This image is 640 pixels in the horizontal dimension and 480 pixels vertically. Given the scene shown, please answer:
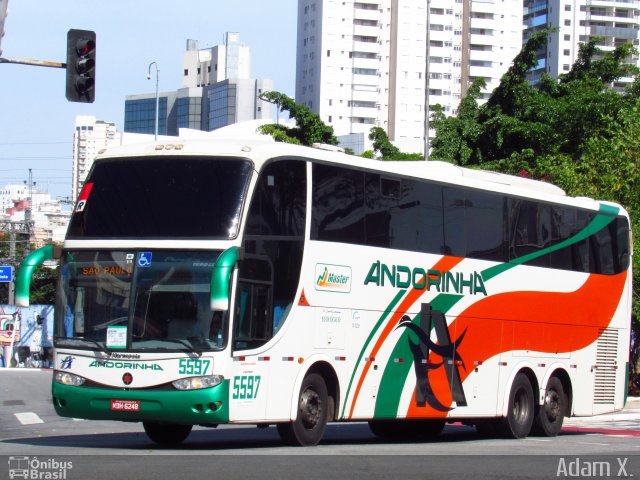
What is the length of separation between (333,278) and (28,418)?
33.4ft

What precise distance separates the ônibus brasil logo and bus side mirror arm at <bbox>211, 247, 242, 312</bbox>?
5.42 ft

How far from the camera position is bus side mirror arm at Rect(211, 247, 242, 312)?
13365mm

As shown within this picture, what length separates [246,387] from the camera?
572 inches

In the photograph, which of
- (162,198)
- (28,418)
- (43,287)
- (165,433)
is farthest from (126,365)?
(43,287)

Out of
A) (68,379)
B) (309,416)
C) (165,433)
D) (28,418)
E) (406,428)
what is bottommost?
(28,418)

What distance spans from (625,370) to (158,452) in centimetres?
1137

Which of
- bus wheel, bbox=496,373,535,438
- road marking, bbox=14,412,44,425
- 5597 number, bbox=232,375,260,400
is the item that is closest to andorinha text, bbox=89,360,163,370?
5597 number, bbox=232,375,260,400

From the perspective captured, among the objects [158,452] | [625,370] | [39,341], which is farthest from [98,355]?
[39,341]

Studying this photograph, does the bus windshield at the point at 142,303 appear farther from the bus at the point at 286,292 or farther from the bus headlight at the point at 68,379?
the bus headlight at the point at 68,379

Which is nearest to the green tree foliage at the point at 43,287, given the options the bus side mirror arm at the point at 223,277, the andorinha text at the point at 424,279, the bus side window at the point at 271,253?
the andorinha text at the point at 424,279

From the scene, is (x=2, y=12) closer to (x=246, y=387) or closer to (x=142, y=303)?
(x=142, y=303)

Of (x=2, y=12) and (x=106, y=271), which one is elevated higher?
(x=2, y=12)

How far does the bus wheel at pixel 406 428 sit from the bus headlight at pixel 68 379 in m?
6.39

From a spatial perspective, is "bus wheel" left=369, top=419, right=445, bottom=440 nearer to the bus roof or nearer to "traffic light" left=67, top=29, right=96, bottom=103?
the bus roof
